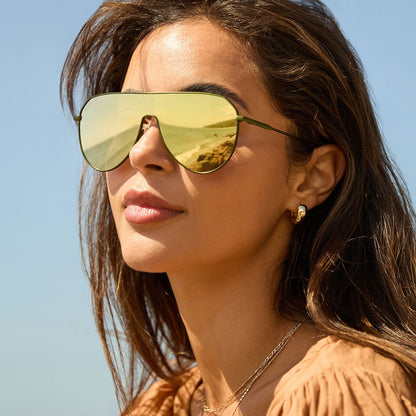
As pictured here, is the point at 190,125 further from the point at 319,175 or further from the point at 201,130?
the point at 319,175

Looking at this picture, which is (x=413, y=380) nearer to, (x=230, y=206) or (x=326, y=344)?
(x=326, y=344)

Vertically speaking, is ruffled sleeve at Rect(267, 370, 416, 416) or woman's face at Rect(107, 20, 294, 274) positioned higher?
woman's face at Rect(107, 20, 294, 274)

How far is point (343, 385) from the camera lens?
10.4ft

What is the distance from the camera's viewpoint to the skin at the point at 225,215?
3482 mm

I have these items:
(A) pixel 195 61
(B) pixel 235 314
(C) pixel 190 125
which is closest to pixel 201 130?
(C) pixel 190 125

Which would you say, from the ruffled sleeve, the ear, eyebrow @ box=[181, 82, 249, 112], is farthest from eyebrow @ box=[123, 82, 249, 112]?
the ruffled sleeve

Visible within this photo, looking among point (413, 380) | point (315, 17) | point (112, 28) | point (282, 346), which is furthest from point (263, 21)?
point (413, 380)

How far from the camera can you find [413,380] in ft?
10.8

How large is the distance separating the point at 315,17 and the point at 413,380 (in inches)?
63.3

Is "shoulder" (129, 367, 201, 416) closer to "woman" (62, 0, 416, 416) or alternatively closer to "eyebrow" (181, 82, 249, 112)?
"woman" (62, 0, 416, 416)

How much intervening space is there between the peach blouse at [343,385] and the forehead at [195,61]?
1.13 metres

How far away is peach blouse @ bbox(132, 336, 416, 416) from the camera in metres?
3.11

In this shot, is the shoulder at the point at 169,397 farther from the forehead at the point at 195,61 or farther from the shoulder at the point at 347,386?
the forehead at the point at 195,61

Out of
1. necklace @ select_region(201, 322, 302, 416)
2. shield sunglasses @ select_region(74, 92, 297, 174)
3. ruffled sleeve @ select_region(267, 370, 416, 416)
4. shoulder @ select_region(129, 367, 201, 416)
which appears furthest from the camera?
shoulder @ select_region(129, 367, 201, 416)
